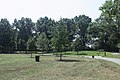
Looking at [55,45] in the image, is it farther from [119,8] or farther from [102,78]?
[102,78]

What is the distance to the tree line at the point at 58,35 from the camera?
60.4m

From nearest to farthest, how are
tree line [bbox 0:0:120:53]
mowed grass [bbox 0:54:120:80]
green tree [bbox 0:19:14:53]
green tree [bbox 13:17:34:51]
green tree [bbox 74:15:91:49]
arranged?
mowed grass [bbox 0:54:120:80]
tree line [bbox 0:0:120:53]
green tree [bbox 0:19:14:53]
green tree [bbox 13:17:34:51]
green tree [bbox 74:15:91:49]

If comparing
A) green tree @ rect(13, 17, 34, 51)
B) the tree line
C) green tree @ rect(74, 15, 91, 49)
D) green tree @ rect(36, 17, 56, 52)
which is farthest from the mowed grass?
green tree @ rect(36, 17, 56, 52)

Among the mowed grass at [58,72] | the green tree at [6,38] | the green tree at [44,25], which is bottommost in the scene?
the mowed grass at [58,72]

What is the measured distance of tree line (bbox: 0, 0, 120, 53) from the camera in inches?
2377

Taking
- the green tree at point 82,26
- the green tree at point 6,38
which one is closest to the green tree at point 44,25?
the green tree at point 82,26

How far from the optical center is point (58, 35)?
157 feet

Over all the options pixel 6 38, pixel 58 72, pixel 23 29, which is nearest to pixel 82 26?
pixel 23 29

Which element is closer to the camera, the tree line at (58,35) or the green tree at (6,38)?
the tree line at (58,35)

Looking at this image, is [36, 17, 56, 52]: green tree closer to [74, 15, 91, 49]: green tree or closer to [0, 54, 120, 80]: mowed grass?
[74, 15, 91, 49]: green tree

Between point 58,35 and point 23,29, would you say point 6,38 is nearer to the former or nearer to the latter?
point 23,29

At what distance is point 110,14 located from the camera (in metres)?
28.2

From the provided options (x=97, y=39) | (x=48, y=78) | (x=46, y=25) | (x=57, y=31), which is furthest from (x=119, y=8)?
(x=46, y=25)

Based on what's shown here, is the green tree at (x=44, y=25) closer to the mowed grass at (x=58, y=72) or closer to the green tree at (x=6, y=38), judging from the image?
the green tree at (x=6, y=38)
